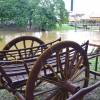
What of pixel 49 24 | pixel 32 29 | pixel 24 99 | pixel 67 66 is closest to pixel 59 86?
pixel 67 66

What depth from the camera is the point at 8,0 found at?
16484mm

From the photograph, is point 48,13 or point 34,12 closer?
point 34,12

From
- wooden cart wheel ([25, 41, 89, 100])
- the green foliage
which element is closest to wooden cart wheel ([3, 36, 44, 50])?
wooden cart wheel ([25, 41, 89, 100])

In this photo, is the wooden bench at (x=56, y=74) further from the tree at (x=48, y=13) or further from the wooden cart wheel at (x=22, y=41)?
the tree at (x=48, y=13)

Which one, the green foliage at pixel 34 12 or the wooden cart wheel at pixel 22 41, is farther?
the green foliage at pixel 34 12

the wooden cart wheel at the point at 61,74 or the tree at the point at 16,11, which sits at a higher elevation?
the tree at the point at 16,11

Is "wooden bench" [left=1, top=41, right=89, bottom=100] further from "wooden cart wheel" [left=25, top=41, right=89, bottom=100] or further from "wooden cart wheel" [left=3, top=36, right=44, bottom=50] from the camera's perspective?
"wooden cart wheel" [left=3, top=36, right=44, bottom=50]

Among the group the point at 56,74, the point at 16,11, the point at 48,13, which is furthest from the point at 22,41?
the point at 48,13

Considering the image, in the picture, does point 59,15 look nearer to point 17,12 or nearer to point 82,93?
point 17,12

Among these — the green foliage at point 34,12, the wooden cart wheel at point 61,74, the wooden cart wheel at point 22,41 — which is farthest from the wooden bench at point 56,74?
the green foliage at point 34,12

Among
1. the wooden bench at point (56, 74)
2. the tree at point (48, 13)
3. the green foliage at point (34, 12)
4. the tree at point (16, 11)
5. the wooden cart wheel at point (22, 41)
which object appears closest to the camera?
Answer: the wooden bench at point (56, 74)

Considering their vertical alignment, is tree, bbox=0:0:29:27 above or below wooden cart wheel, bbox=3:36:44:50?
above

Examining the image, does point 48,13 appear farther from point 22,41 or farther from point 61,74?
point 61,74

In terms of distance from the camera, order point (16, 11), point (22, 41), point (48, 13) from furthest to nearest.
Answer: point (48, 13), point (16, 11), point (22, 41)
